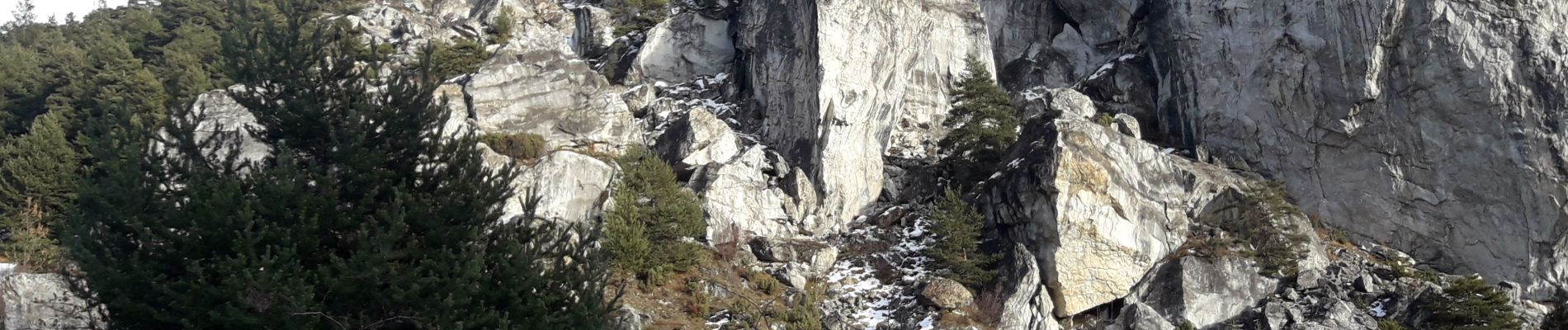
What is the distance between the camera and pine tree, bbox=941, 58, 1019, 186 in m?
24.7

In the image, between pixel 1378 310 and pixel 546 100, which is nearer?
pixel 1378 310

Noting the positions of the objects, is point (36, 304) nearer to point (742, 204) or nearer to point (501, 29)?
point (742, 204)

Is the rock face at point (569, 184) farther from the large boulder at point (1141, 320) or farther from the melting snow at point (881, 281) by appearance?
the large boulder at point (1141, 320)

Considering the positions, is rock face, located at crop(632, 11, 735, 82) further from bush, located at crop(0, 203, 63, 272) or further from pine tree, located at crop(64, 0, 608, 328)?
pine tree, located at crop(64, 0, 608, 328)

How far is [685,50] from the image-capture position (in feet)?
101

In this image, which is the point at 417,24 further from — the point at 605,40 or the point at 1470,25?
the point at 1470,25

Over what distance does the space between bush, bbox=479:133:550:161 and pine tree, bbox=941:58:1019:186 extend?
9.26 metres

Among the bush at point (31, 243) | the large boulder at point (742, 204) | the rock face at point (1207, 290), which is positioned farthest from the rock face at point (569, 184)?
the rock face at point (1207, 290)

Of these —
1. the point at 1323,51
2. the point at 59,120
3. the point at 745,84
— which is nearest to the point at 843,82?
the point at 745,84

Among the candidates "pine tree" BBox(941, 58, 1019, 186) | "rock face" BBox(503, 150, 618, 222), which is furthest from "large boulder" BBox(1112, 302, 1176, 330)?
"rock face" BBox(503, 150, 618, 222)

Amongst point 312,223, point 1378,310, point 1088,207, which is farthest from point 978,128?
point 312,223

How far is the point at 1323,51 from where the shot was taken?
2473 centimetres

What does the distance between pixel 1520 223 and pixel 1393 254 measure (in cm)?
244

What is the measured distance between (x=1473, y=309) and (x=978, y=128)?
1031cm
